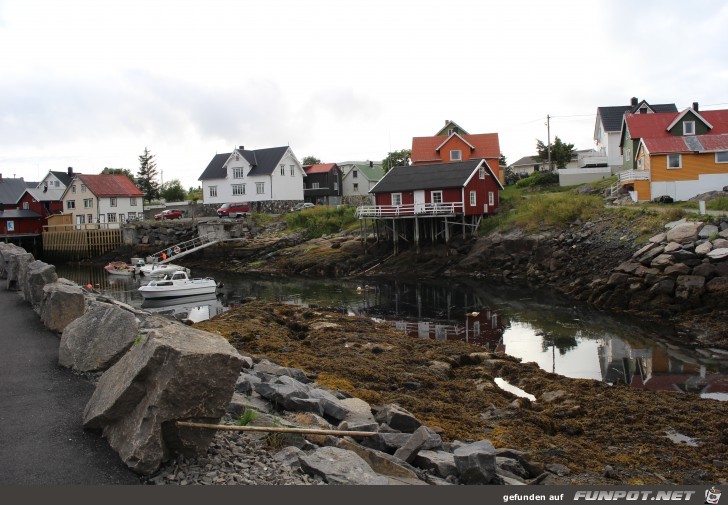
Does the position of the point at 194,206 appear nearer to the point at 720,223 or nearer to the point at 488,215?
the point at 488,215

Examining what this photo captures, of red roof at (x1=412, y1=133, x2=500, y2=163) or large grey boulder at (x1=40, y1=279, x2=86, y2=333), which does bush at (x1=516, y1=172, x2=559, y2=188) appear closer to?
red roof at (x1=412, y1=133, x2=500, y2=163)

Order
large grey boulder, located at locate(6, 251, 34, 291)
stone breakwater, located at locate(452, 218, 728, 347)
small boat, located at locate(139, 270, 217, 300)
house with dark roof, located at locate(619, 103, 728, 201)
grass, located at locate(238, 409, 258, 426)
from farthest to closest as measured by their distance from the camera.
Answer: house with dark roof, located at locate(619, 103, 728, 201) → small boat, located at locate(139, 270, 217, 300) → stone breakwater, located at locate(452, 218, 728, 347) → large grey boulder, located at locate(6, 251, 34, 291) → grass, located at locate(238, 409, 258, 426)

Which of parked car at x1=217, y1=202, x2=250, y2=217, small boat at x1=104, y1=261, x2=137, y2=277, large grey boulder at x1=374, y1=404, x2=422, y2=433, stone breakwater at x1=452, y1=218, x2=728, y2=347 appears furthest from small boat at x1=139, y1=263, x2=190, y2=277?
large grey boulder at x1=374, y1=404, x2=422, y2=433

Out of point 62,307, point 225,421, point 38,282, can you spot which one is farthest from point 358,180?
point 225,421

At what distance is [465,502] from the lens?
8.34 metres

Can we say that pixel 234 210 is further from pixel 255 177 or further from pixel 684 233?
pixel 684 233

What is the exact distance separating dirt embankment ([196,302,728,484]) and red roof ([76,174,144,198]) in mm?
63685

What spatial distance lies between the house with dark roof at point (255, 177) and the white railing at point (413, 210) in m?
23.9

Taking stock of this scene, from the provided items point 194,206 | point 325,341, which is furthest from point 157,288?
point 194,206

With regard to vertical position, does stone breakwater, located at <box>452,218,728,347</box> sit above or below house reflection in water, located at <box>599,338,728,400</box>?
above

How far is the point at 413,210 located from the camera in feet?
173

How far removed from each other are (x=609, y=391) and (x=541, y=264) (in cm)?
2624

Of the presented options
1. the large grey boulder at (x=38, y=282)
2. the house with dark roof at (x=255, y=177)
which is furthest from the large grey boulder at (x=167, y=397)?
the house with dark roof at (x=255, y=177)

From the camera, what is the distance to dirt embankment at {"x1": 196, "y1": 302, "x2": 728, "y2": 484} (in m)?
12.2
